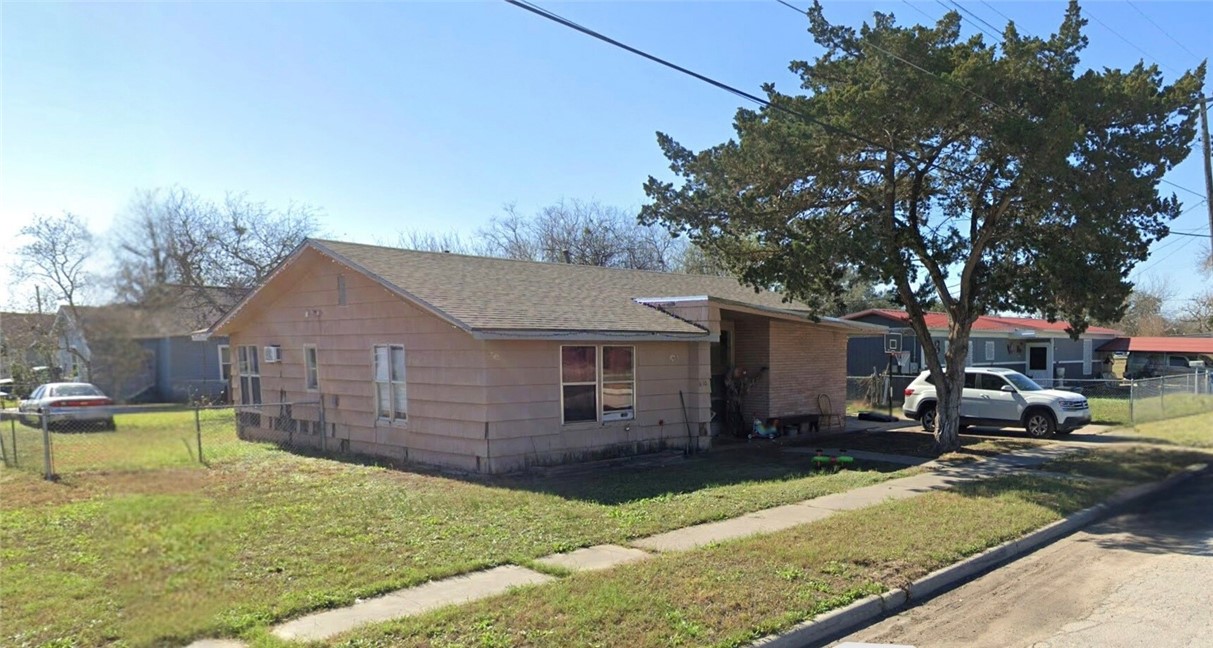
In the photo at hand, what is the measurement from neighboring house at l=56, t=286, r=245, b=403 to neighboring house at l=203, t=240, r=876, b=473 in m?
8.88

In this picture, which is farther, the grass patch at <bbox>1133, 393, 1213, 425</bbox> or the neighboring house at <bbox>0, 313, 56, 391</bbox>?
the grass patch at <bbox>1133, 393, 1213, 425</bbox>

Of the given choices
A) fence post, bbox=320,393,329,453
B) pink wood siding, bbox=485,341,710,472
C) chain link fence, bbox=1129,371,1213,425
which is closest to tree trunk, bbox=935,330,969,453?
pink wood siding, bbox=485,341,710,472

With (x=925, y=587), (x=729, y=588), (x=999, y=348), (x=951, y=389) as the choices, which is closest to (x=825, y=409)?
(x=951, y=389)

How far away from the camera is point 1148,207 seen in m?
12.8

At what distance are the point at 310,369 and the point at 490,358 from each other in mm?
6336

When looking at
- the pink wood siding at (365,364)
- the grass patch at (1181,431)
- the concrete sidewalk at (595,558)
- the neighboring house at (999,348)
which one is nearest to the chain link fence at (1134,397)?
the grass patch at (1181,431)

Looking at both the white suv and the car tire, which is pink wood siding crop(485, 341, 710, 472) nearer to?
the car tire

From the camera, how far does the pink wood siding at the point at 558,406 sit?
12.1m

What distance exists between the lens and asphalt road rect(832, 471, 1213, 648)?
17.7 ft

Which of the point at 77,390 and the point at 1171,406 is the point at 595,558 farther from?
the point at 1171,406

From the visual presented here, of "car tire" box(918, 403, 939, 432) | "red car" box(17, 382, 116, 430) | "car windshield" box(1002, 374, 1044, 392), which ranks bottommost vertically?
"car tire" box(918, 403, 939, 432)

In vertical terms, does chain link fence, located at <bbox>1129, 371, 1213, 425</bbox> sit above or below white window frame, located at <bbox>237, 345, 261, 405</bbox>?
below

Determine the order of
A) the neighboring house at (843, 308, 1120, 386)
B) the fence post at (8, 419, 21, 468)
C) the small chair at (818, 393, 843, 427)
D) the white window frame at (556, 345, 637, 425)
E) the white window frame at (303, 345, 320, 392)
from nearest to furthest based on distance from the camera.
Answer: the fence post at (8, 419, 21, 468)
the white window frame at (556, 345, 637, 425)
the white window frame at (303, 345, 320, 392)
the small chair at (818, 393, 843, 427)
the neighboring house at (843, 308, 1120, 386)

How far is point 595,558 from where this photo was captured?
7.14 m
